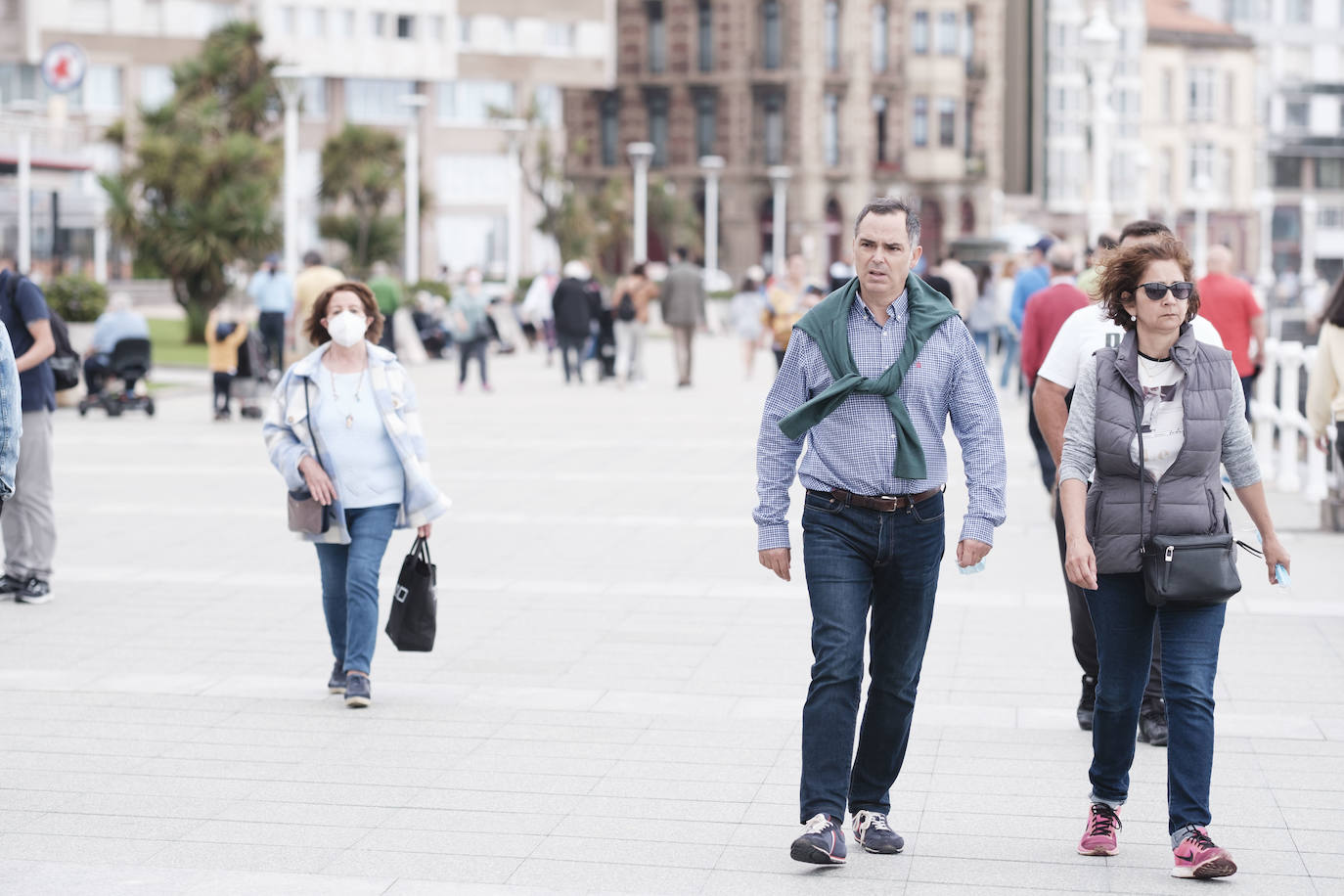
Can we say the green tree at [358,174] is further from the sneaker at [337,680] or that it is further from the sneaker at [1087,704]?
the sneaker at [1087,704]

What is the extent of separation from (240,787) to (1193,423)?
3.01m

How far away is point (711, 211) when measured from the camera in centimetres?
7625

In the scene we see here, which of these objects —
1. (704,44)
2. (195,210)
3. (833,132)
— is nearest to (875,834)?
(195,210)

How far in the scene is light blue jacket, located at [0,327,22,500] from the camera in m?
6.46

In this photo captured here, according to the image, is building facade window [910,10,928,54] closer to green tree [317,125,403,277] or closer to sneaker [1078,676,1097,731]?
green tree [317,125,403,277]

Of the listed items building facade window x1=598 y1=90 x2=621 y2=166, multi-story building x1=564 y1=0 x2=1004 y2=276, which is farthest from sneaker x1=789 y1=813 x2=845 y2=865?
building facade window x1=598 y1=90 x2=621 y2=166

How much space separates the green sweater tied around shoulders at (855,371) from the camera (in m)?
5.62

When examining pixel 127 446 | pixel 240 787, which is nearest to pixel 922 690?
pixel 240 787

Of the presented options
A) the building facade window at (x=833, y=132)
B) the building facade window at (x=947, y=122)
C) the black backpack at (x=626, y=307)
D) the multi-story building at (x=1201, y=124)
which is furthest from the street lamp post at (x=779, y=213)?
the black backpack at (x=626, y=307)

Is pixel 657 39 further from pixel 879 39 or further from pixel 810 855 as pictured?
pixel 810 855

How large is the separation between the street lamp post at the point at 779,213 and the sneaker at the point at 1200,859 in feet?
229

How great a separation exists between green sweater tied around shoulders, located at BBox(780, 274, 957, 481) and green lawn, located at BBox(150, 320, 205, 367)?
23144mm

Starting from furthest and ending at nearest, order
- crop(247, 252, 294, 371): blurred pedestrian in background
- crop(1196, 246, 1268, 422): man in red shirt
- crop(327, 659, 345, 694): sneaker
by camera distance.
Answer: crop(247, 252, 294, 371): blurred pedestrian in background, crop(1196, 246, 1268, 422): man in red shirt, crop(327, 659, 345, 694): sneaker

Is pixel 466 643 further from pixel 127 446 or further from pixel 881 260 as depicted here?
pixel 127 446
